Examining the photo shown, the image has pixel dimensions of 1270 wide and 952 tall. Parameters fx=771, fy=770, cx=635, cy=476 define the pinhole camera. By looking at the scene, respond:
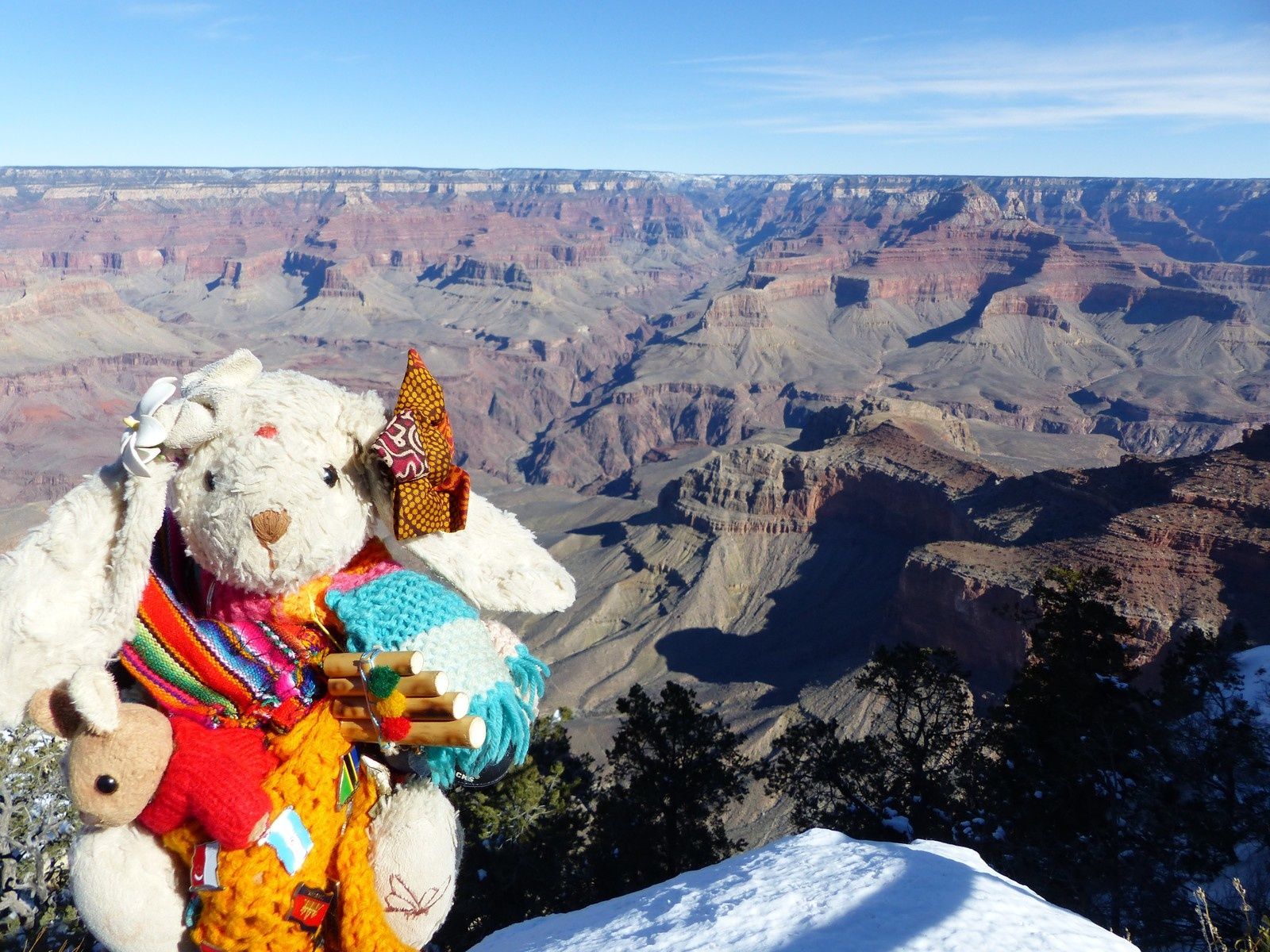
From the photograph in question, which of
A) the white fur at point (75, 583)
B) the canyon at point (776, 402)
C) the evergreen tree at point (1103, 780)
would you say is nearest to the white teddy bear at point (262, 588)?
the white fur at point (75, 583)

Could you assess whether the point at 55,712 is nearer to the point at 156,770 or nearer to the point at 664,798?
the point at 156,770

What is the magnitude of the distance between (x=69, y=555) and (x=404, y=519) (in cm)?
129

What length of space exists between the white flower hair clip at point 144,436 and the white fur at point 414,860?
1.91 m

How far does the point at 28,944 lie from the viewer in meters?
7.02

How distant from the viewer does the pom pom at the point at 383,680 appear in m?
3.14

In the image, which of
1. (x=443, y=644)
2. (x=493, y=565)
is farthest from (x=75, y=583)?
(x=493, y=565)

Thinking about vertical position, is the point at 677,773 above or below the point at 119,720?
below

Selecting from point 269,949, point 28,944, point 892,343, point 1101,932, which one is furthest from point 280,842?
point 892,343

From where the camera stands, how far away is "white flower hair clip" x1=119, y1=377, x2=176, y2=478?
117 inches

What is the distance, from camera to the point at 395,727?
10.6 ft

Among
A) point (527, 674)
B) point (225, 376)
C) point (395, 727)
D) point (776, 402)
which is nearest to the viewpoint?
point (395, 727)

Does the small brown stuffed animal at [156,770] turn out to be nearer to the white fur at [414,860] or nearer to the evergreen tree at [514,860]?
the white fur at [414,860]

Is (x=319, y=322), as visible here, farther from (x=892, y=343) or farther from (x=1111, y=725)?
(x=1111, y=725)

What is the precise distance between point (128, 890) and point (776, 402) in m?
109
